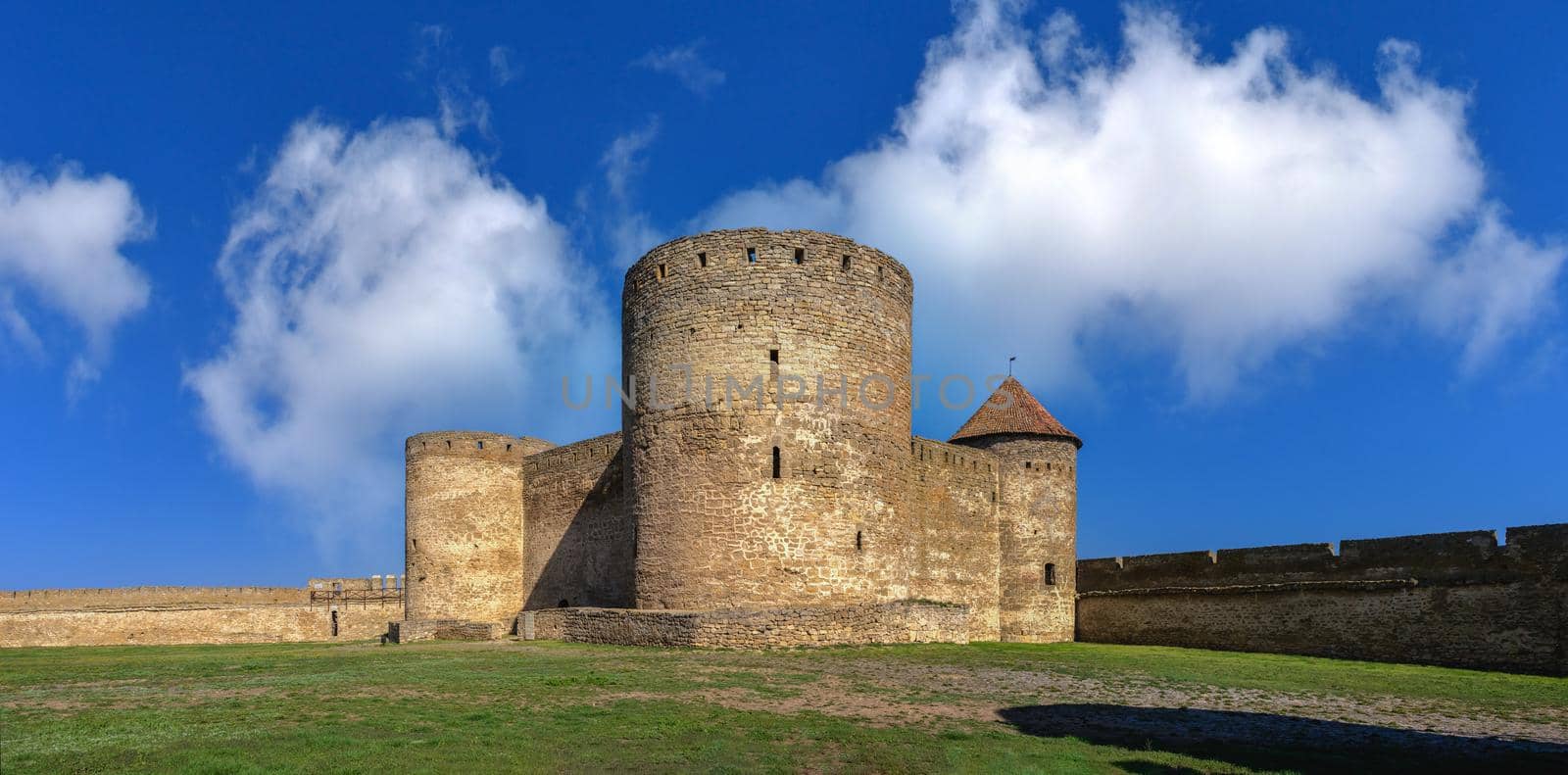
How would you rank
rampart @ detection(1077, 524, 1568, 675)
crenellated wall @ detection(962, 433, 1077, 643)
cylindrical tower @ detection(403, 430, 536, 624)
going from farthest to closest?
cylindrical tower @ detection(403, 430, 536, 624) → crenellated wall @ detection(962, 433, 1077, 643) → rampart @ detection(1077, 524, 1568, 675)

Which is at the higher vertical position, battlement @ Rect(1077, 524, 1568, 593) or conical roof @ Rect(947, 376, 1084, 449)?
conical roof @ Rect(947, 376, 1084, 449)

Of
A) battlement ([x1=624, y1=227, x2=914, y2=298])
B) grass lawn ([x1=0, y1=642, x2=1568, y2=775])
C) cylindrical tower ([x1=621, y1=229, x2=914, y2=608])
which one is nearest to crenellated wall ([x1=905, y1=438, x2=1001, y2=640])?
cylindrical tower ([x1=621, y1=229, x2=914, y2=608])

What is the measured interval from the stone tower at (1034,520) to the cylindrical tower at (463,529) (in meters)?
A: 13.1

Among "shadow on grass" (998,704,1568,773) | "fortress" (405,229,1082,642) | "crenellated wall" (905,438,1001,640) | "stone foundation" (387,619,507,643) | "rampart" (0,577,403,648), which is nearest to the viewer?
"shadow on grass" (998,704,1568,773)

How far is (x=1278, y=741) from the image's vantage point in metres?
9.39

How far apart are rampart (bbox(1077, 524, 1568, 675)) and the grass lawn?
278 centimetres

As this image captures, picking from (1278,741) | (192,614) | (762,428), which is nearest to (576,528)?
(762,428)

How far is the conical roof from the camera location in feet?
95.3

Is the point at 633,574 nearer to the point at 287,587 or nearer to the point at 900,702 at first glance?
the point at 900,702

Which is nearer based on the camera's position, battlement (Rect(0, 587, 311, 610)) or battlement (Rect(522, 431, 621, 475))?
battlement (Rect(522, 431, 621, 475))

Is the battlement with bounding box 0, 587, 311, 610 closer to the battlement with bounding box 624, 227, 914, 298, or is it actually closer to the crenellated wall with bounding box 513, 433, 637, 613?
the crenellated wall with bounding box 513, 433, 637, 613

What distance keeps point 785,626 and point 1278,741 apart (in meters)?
9.52

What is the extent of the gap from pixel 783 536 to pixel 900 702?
8.14m

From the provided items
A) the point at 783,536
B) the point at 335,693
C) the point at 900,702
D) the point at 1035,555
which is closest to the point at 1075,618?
the point at 1035,555
